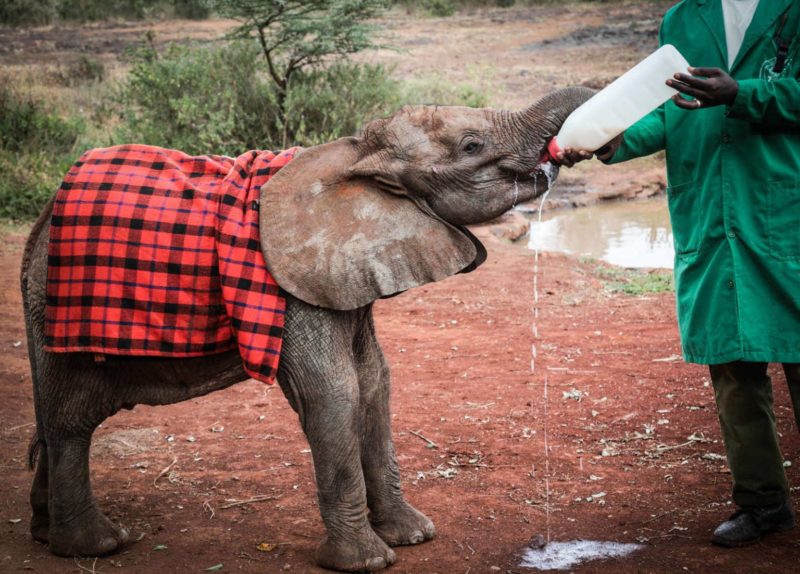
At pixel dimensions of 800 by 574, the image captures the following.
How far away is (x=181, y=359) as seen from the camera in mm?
3957

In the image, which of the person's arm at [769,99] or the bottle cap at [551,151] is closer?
the person's arm at [769,99]

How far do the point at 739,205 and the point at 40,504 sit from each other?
11.0ft

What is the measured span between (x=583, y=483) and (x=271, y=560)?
68.0 inches

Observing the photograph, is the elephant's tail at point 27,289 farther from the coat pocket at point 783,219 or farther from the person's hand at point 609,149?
the coat pocket at point 783,219

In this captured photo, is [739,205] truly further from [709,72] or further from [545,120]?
[545,120]

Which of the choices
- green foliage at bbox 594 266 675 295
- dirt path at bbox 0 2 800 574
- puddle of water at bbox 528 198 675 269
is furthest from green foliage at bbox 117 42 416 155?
green foliage at bbox 594 266 675 295

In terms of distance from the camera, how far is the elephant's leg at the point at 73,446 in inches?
158

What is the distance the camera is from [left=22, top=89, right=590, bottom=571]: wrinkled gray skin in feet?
12.1

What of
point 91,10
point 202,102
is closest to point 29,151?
point 202,102

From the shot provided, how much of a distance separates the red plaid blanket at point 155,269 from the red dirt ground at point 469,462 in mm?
1037

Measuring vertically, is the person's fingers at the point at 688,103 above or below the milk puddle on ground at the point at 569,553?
above

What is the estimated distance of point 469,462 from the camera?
5.20 m

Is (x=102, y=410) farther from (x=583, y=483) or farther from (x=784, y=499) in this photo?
(x=784, y=499)

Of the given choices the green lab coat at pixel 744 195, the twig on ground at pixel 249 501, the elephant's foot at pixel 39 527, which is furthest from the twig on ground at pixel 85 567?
the green lab coat at pixel 744 195
